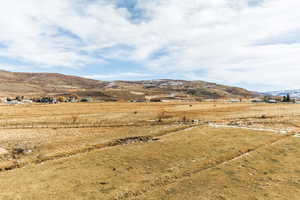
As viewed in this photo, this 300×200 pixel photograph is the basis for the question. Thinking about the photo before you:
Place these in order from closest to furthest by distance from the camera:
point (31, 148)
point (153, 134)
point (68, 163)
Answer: point (68, 163), point (31, 148), point (153, 134)

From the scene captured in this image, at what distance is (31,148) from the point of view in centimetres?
2728

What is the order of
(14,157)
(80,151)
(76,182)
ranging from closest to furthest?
(76,182) < (14,157) < (80,151)

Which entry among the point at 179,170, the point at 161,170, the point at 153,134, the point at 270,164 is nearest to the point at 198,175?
the point at 179,170

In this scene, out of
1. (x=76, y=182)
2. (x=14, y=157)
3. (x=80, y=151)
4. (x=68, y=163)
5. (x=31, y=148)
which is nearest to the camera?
(x=76, y=182)

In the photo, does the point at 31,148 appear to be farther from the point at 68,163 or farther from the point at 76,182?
the point at 76,182

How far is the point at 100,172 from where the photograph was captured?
676 inches

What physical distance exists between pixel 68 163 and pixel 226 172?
48.2 feet

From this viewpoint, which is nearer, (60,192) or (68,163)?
(60,192)

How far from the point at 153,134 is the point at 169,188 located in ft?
67.8

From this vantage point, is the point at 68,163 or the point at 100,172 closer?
the point at 100,172

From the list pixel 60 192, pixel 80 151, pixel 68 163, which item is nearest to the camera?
pixel 60 192

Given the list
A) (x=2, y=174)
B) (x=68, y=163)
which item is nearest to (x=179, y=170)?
(x=68, y=163)

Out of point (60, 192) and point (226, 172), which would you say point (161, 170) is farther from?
point (60, 192)

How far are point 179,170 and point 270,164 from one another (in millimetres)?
8254
